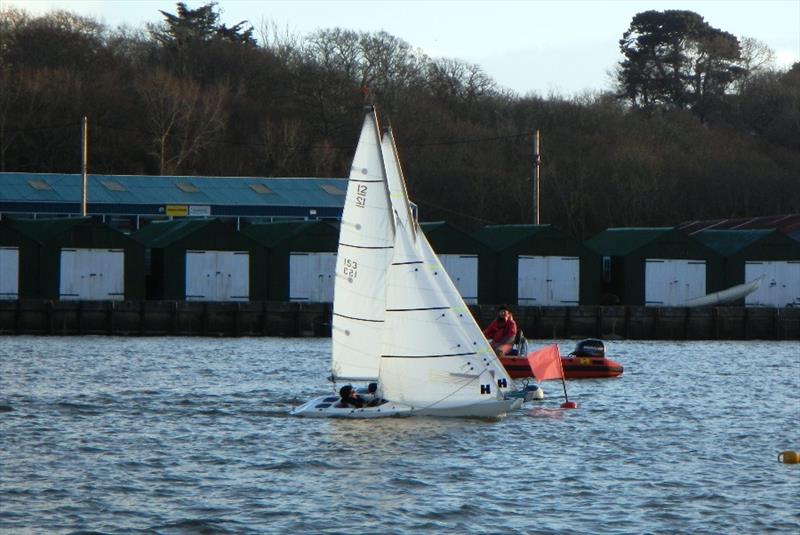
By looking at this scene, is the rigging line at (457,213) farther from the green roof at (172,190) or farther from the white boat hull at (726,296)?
the white boat hull at (726,296)

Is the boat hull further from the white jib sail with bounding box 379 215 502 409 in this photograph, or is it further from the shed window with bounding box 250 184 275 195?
the shed window with bounding box 250 184 275 195

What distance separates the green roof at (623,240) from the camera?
218 ft

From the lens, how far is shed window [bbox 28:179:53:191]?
74.1m

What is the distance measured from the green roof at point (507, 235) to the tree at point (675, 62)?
58950mm

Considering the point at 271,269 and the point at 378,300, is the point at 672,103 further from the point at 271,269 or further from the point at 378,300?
the point at 378,300

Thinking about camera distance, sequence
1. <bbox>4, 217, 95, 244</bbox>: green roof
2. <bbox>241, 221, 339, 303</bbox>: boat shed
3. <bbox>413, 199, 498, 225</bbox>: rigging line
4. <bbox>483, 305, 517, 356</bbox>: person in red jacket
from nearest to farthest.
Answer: <bbox>483, 305, 517, 356</bbox>: person in red jacket, <bbox>4, 217, 95, 244</bbox>: green roof, <bbox>241, 221, 339, 303</bbox>: boat shed, <bbox>413, 199, 498, 225</bbox>: rigging line

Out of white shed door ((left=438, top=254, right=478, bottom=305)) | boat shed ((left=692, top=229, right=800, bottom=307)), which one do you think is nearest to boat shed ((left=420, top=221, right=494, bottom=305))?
white shed door ((left=438, top=254, right=478, bottom=305))

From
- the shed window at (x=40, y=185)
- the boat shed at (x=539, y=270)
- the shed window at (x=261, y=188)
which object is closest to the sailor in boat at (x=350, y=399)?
the boat shed at (x=539, y=270)

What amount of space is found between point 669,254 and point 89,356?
30028 mm

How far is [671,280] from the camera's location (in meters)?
66.4

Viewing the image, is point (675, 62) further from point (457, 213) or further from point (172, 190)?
point (172, 190)

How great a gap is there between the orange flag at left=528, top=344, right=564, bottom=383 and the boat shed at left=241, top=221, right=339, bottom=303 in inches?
1133

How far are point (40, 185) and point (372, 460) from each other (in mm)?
52397

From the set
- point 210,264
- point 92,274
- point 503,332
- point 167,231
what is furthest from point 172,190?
point 503,332
